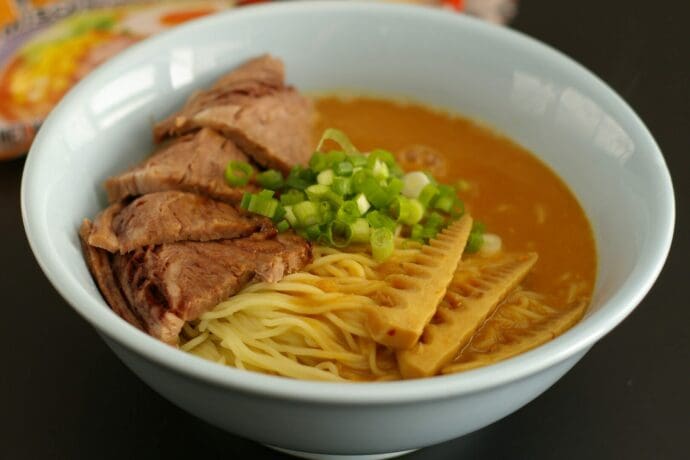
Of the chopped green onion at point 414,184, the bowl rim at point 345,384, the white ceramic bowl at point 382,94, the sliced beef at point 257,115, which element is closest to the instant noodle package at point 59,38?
the white ceramic bowl at point 382,94

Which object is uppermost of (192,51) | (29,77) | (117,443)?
(192,51)

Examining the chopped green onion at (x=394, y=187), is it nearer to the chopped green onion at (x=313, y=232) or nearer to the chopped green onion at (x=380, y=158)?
the chopped green onion at (x=380, y=158)

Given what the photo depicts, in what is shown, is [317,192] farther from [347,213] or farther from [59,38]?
[59,38]

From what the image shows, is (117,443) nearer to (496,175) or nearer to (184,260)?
(184,260)

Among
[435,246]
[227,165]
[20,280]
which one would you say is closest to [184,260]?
[227,165]

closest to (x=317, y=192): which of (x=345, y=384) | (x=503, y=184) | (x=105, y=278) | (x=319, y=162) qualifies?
(x=319, y=162)

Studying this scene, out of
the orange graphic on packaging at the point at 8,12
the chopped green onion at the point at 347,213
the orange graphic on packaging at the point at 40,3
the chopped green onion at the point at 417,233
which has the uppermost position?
the chopped green onion at the point at 347,213
